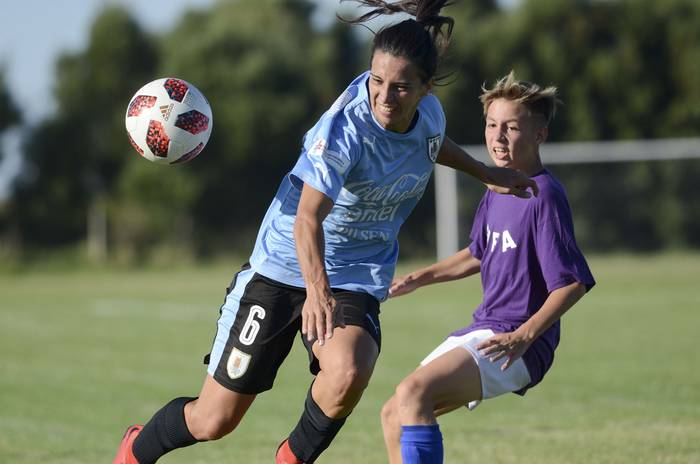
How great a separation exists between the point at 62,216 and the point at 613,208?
15.9 meters

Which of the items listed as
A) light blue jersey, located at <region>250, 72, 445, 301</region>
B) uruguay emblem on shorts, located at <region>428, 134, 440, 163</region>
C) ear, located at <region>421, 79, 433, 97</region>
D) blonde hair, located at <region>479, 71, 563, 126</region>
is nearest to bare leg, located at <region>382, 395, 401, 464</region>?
light blue jersey, located at <region>250, 72, 445, 301</region>

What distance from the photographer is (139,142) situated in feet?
18.6

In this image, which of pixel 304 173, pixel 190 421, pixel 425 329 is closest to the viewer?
pixel 304 173

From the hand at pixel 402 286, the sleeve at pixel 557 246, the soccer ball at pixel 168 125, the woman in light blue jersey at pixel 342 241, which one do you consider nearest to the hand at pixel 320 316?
the woman in light blue jersey at pixel 342 241

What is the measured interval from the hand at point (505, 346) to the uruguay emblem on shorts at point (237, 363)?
106 centimetres

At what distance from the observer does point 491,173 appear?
502cm

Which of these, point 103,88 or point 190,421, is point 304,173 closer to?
point 190,421

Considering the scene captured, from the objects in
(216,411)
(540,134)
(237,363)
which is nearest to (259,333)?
(237,363)

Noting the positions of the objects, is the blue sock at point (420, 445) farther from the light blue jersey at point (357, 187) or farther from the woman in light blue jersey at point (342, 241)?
the light blue jersey at point (357, 187)

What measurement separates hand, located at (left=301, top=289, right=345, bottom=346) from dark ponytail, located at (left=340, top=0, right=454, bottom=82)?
1.03 metres

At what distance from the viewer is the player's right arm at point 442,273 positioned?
214 inches

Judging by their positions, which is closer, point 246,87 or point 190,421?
point 190,421

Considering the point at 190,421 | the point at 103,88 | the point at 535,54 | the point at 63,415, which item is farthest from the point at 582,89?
the point at 190,421

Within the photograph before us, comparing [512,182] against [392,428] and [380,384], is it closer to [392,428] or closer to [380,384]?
[392,428]
